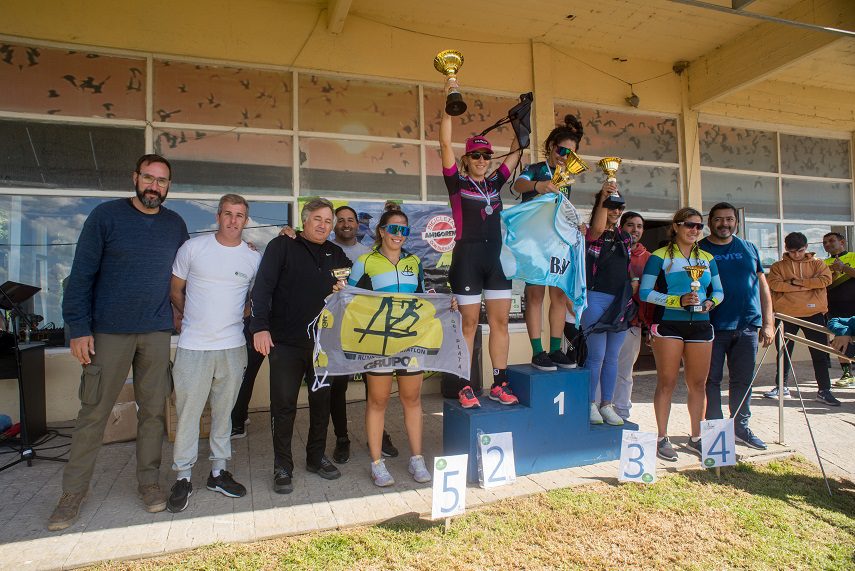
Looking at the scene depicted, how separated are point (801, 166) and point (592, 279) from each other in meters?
7.45

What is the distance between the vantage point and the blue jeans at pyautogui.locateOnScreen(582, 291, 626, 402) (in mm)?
4207

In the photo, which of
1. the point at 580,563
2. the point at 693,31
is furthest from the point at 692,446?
the point at 693,31

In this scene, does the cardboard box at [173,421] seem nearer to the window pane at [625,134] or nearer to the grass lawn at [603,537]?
the grass lawn at [603,537]

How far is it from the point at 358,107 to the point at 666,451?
204 inches

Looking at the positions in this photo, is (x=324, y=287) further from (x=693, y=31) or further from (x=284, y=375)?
(x=693, y=31)

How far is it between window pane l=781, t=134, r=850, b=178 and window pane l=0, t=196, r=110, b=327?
10659 mm

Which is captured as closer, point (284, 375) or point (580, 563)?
point (580, 563)

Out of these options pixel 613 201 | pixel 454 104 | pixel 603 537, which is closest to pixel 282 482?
pixel 603 537

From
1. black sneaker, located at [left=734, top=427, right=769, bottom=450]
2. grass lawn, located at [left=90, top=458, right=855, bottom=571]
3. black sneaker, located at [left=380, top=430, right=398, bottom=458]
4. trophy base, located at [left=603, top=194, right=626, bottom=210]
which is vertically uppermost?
trophy base, located at [left=603, top=194, right=626, bottom=210]

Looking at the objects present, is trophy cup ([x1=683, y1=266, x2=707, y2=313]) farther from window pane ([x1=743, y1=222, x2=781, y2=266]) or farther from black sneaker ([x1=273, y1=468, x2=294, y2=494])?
window pane ([x1=743, y1=222, x2=781, y2=266])

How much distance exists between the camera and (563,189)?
158 inches

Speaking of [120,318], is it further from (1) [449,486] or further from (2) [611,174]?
(2) [611,174]

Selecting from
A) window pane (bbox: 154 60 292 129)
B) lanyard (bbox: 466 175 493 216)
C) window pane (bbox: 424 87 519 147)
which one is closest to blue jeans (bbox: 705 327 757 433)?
lanyard (bbox: 466 175 493 216)

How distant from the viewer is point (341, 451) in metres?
3.98
